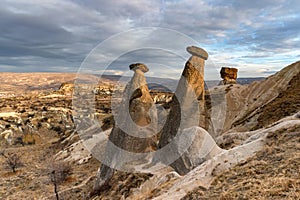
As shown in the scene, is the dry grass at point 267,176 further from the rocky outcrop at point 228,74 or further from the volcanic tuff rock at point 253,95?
the rocky outcrop at point 228,74

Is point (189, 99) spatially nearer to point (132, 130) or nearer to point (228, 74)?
point (132, 130)

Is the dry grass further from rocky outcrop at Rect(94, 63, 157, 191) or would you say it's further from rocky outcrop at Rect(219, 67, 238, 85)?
rocky outcrop at Rect(219, 67, 238, 85)

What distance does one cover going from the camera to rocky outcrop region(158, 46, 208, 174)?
17375 millimetres

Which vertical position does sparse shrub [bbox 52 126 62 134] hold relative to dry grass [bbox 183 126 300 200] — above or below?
below

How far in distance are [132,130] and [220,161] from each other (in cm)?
853

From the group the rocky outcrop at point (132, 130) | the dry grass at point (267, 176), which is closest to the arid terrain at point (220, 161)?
the dry grass at point (267, 176)

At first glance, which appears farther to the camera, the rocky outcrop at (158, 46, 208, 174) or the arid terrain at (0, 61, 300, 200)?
the rocky outcrop at (158, 46, 208, 174)

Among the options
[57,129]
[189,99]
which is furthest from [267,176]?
[57,129]

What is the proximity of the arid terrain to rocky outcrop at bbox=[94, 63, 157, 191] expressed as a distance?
1026 mm

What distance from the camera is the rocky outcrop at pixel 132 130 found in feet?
58.0

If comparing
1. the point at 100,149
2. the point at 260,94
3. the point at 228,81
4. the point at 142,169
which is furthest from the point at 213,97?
the point at 142,169

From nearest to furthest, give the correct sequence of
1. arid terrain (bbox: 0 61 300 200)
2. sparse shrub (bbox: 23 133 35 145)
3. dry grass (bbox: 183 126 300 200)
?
dry grass (bbox: 183 126 300 200), arid terrain (bbox: 0 61 300 200), sparse shrub (bbox: 23 133 35 145)

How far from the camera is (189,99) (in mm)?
18203

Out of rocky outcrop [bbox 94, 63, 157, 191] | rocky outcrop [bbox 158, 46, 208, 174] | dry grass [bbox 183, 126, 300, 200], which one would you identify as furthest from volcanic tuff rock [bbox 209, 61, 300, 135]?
dry grass [bbox 183, 126, 300, 200]
